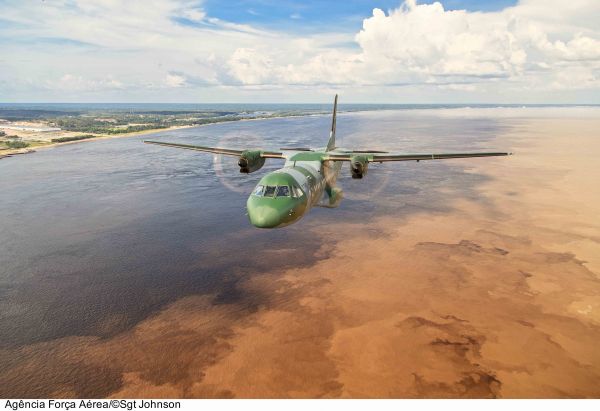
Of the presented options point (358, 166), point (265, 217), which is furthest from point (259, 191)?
point (358, 166)

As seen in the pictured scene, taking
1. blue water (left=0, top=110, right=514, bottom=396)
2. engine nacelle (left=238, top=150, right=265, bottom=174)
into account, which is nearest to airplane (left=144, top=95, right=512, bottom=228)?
engine nacelle (left=238, top=150, right=265, bottom=174)

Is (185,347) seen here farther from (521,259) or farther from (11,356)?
(521,259)

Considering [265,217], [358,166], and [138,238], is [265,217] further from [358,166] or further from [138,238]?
[138,238]

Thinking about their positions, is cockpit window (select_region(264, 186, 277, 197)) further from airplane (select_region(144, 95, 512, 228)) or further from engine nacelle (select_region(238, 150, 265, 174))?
engine nacelle (select_region(238, 150, 265, 174))

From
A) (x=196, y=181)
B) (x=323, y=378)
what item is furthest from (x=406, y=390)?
(x=196, y=181)

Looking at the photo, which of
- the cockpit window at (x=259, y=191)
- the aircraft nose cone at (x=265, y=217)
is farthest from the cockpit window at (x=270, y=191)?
the aircraft nose cone at (x=265, y=217)

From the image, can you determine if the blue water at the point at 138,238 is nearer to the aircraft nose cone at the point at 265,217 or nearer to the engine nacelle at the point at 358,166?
the aircraft nose cone at the point at 265,217
